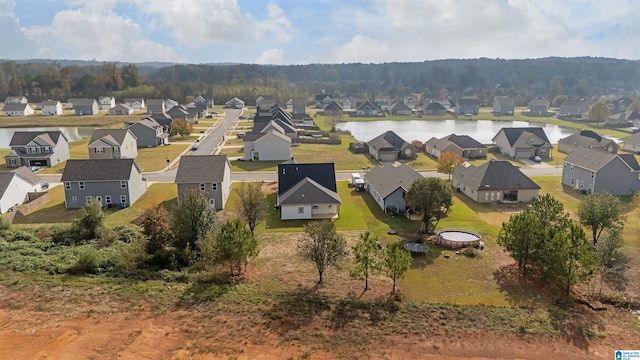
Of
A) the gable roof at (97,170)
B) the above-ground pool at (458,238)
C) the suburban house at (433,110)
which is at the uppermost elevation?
the suburban house at (433,110)

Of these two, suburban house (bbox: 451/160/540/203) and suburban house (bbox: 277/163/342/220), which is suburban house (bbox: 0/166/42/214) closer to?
suburban house (bbox: 277/163/342/220)

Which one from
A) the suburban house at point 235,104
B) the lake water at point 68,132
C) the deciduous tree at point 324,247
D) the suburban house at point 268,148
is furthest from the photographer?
the suburban house at point 235,104

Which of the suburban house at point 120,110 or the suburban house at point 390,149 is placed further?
the suburban house at point 120,110

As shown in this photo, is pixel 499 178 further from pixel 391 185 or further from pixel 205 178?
pixel 205 178

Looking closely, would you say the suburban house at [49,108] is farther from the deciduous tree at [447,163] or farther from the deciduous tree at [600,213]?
the deciduous tree at [600,213]

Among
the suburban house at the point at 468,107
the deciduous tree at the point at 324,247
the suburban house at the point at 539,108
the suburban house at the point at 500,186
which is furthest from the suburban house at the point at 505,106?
the deciduous tree at the point at 324,247

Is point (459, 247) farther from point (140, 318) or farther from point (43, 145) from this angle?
point (43, 145)
